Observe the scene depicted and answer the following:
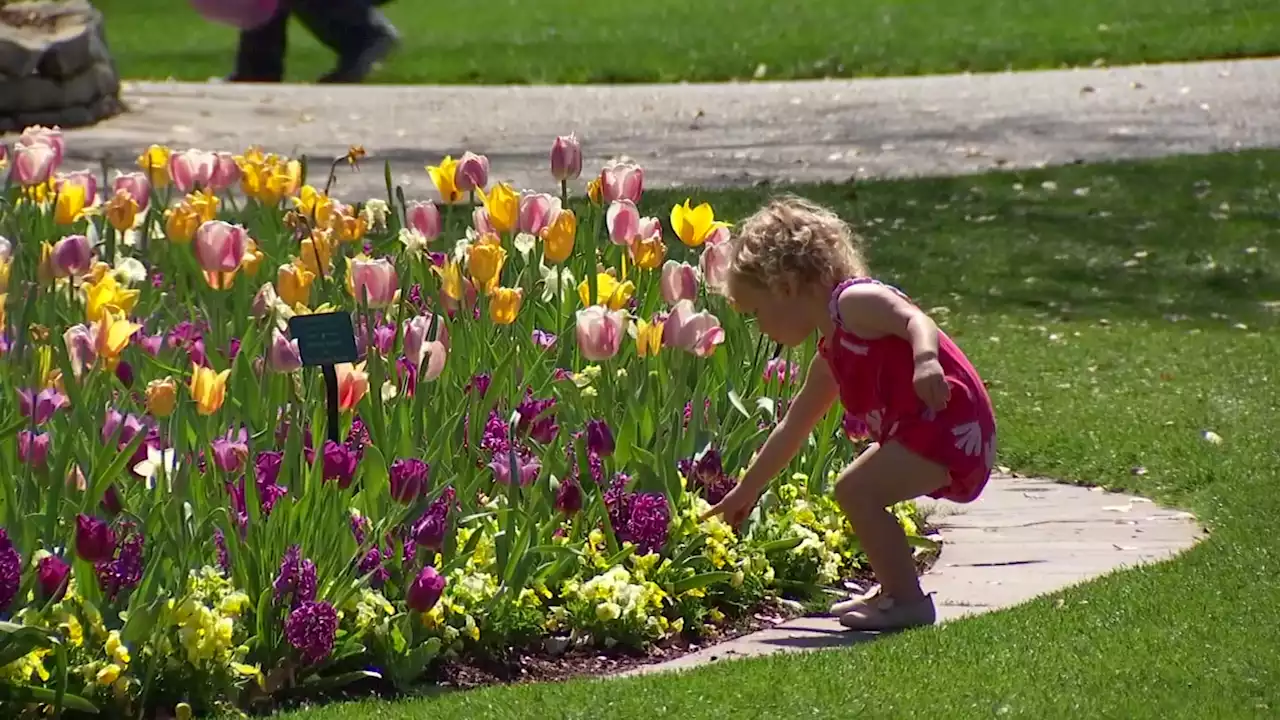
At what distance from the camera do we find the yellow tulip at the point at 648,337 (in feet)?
15.5

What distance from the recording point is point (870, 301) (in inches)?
171

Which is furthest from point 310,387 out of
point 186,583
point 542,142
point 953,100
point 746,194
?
point 953,100

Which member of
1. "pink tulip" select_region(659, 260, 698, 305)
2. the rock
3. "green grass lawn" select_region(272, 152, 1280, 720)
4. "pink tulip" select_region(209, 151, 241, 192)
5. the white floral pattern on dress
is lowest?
the rock

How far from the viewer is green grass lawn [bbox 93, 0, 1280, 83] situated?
17.6 meters

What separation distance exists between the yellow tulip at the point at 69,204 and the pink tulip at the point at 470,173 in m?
0.92

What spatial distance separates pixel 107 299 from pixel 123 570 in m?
0.82

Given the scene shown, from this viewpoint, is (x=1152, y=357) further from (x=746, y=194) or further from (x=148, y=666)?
(x=148, y=666)

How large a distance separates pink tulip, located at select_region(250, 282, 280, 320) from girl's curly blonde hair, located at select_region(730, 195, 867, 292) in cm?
99

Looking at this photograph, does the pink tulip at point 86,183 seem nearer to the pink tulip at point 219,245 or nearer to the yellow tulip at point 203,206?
the yellow tulip at point 203,206

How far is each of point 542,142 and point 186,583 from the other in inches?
375

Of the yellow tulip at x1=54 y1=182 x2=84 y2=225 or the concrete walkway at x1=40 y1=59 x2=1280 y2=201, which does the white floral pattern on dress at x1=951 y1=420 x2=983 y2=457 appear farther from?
the concrete walkway at x1=40 y1=59 x2=1280 y2=201

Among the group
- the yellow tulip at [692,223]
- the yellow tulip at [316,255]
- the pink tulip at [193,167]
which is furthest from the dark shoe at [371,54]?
the yellow tulip at [692,223]

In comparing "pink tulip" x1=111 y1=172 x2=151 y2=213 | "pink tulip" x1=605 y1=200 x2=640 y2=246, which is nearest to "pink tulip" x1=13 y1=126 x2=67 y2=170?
"pink tulip" x1=111 y1=172 x2=151 y2=213

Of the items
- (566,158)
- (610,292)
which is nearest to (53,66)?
(566,158)
